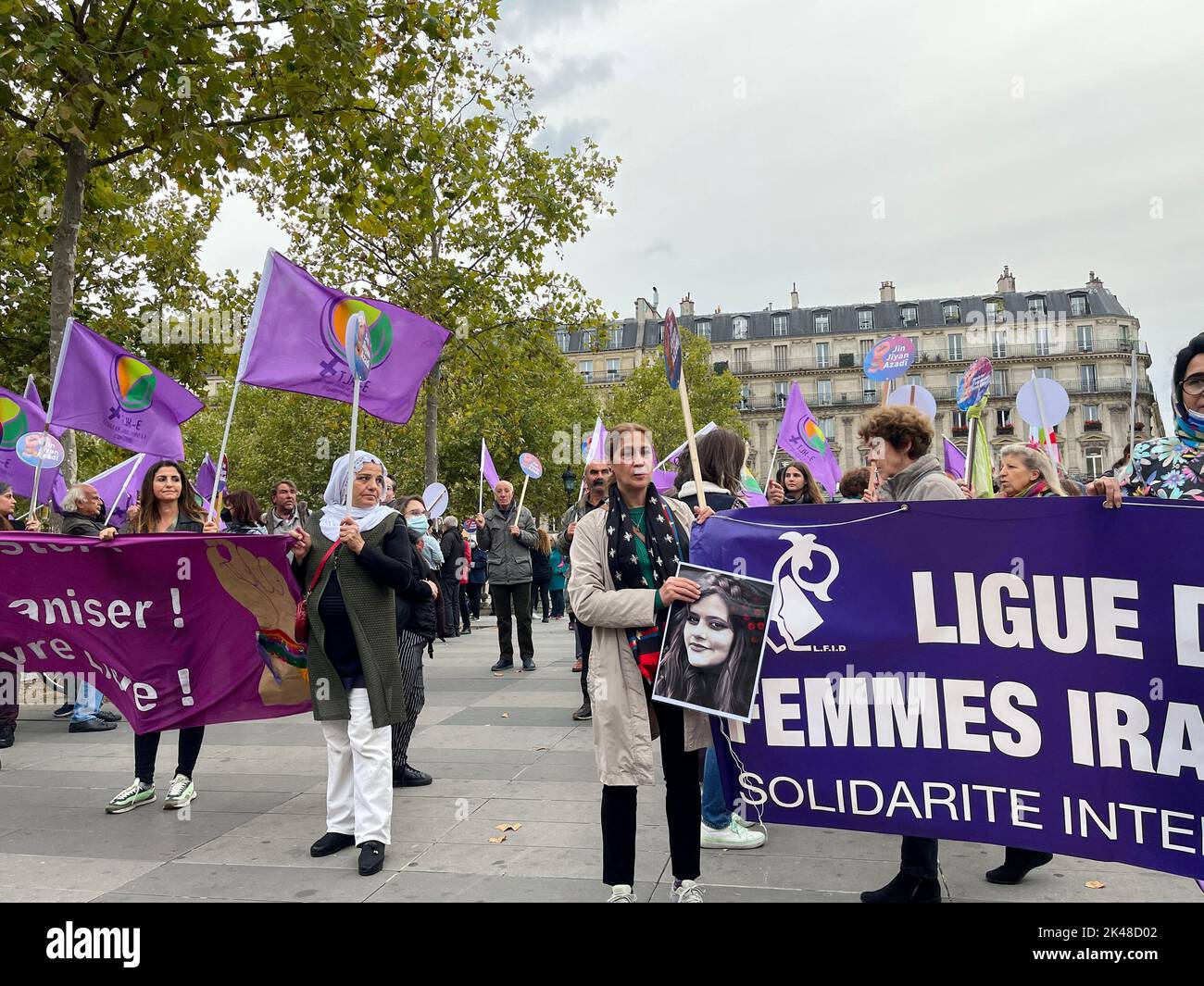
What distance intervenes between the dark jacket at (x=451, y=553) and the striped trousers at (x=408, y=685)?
8.84 m

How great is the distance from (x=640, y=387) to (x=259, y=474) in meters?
22.7

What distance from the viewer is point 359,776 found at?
4777 mm

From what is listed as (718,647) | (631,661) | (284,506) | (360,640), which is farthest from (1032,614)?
(284,506)

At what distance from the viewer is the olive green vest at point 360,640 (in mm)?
4836

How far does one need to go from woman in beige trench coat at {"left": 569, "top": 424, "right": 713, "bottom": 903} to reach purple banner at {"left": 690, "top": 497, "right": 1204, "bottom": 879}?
24 centimetres

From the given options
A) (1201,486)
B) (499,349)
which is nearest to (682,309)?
(499,349)

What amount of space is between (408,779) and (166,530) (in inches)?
84.3

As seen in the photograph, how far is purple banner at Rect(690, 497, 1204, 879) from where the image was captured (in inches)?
131

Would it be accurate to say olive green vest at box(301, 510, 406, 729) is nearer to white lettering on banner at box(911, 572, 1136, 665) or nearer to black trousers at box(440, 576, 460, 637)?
white lettering on banner at box(911, 572, 1136, 665)

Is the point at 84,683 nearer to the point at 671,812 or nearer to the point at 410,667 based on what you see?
the point at 410,667

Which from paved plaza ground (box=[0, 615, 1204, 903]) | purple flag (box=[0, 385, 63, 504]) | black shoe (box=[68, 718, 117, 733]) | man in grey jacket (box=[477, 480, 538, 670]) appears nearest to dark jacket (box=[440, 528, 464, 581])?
man in grey jacket (box=[477, 480, 538, 670])

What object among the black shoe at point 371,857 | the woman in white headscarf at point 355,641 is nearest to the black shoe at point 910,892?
the black shoe at point 371,857
